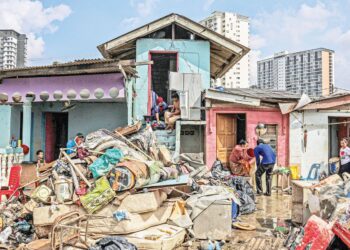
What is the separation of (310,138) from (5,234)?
36.6 feet

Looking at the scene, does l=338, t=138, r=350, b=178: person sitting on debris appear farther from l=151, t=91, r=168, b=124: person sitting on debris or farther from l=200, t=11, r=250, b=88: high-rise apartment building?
l=200, t=11, r=250, b=88: high-rise apartment building

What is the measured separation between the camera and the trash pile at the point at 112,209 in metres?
5.68

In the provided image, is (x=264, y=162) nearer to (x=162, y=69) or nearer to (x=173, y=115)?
(x=173, y=115)

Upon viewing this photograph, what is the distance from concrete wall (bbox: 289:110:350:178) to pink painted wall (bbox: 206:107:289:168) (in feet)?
0.90

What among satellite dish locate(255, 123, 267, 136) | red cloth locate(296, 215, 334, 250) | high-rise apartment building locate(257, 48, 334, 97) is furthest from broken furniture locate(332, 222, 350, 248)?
high-rise apartment building locate(257, 48, 334, 97)

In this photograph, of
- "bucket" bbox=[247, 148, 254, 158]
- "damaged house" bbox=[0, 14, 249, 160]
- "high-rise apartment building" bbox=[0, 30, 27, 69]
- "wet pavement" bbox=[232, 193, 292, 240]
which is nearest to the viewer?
"wet pavement" bbox=[232, 193, 292, 240]

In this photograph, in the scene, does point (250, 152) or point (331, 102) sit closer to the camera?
point (250, 152)

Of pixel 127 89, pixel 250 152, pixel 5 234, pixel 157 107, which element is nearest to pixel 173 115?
pixel 157 107

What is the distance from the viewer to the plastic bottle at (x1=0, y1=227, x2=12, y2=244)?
20.6 ft

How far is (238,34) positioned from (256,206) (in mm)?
34096

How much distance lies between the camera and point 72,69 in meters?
10.8

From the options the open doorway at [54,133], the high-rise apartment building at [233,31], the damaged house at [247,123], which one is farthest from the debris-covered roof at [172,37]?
the high-rise apartment building at [233,31]

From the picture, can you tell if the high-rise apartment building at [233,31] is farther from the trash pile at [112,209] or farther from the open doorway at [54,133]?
the trash pile at [112,209]

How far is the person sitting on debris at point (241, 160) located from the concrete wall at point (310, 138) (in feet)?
7.10
